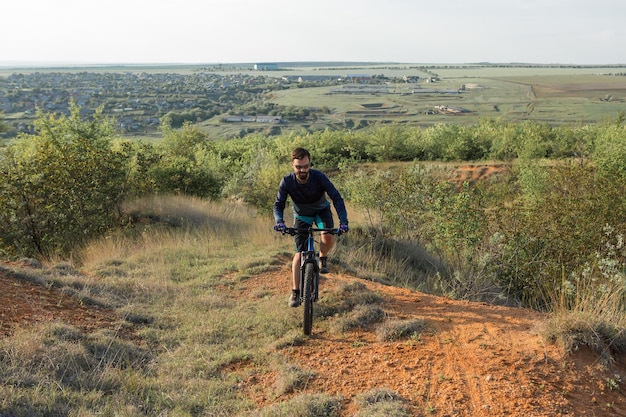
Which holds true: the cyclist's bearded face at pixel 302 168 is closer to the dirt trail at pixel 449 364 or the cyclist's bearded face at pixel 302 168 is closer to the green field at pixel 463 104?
the dirt trail at pixel 449 364

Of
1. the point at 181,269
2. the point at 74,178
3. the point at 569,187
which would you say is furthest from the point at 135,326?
the point at 569,187

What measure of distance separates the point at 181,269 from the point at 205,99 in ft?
290

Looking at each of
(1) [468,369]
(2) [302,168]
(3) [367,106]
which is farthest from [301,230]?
(3) [367,106]

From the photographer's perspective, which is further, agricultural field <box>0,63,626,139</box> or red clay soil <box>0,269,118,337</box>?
agricultural field <box>0,63,626,139</box>

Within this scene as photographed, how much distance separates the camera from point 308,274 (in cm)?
500

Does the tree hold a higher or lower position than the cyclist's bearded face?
lower

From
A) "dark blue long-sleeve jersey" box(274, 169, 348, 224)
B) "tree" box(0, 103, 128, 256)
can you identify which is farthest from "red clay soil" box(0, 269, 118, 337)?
"tree" box(0, 103, 128, 256)

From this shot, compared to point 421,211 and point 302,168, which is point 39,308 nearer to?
point 302,168

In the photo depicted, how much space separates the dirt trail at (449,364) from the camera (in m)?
3.56

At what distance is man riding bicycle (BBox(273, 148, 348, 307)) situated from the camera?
5.25 meters

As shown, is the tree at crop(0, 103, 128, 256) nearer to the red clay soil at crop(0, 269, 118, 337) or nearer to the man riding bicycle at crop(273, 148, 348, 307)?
the red clay soil at crop(0, 269, 118, 337)

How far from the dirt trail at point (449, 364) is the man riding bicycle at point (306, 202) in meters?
0.87

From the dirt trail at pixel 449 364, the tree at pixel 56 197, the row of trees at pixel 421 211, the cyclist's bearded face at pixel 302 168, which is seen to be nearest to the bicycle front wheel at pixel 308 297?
the dirt trail at pixel 449 364

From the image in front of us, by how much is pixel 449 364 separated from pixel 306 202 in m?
2.51
